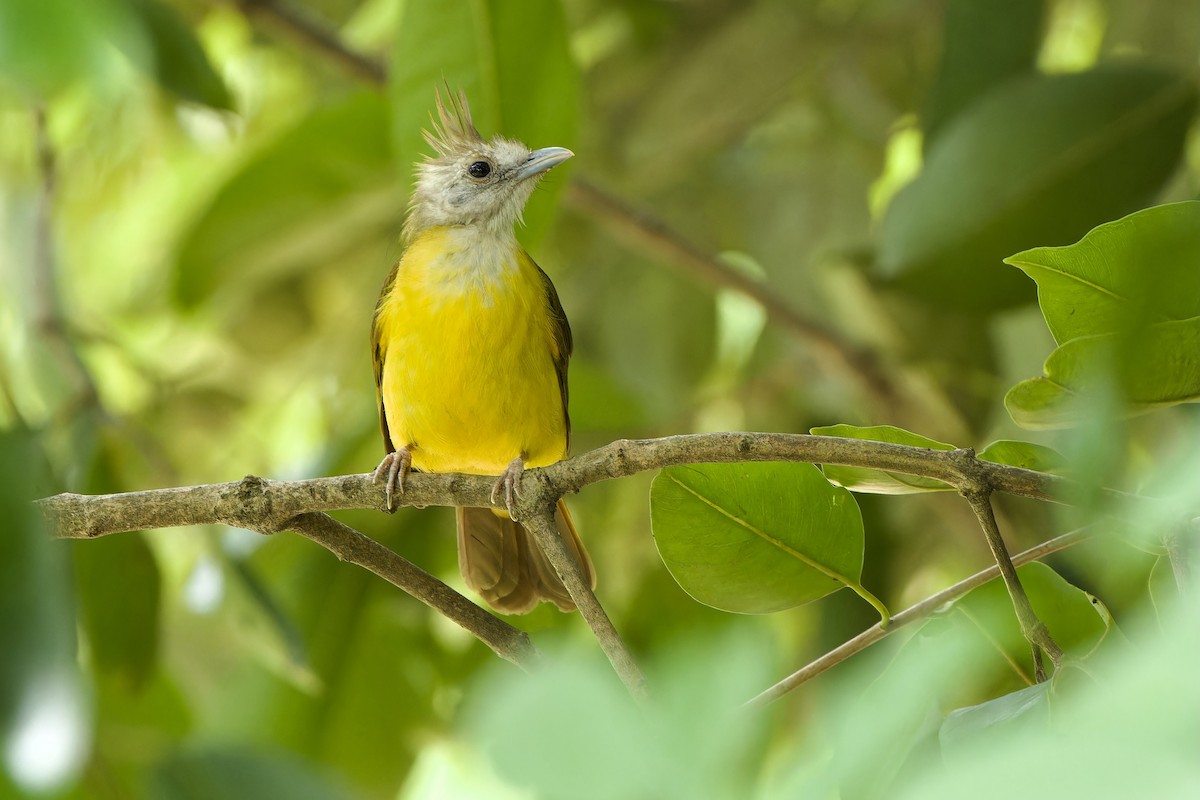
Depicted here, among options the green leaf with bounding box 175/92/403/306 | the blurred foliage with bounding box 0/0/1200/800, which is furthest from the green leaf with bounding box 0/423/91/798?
the green leaf with bounding box 175/92/403/306

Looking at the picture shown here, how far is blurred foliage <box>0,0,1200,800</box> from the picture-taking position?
0.81m

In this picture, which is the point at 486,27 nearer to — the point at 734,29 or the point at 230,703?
the point at 734,29

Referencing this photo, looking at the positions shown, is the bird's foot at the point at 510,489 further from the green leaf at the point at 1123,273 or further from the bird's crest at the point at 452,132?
the bird's crest at the point at 452,132

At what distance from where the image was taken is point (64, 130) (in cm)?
346

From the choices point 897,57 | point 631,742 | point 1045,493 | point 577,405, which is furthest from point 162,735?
point 897,57

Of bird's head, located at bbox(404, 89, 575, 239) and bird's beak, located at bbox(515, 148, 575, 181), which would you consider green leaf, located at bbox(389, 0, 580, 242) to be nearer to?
bird's beak, located at bbox(515, 148, 575, 181)

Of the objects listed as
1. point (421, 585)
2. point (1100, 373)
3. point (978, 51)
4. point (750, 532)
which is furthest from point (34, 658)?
point (978, 51)

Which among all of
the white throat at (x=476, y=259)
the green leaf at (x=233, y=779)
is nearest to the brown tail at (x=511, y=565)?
→ the white throat at (x=476, y=259)

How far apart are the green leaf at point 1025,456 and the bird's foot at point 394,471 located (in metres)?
0.68

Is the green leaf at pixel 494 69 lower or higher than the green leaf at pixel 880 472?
higher

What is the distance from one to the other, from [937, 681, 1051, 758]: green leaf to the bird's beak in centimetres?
125

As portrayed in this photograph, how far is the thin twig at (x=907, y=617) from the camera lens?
41.6 inches

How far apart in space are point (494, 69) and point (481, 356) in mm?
473

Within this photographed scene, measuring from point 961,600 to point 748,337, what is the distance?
245 centimetres
